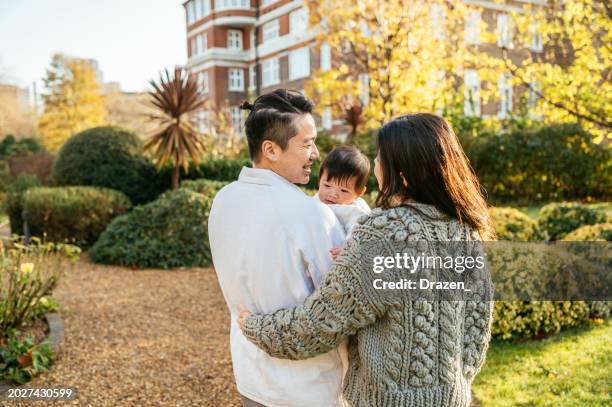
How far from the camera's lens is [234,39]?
125 feet

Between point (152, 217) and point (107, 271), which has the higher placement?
point (152, 217)

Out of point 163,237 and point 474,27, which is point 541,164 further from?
point 163,237

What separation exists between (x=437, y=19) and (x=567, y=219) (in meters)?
5.89

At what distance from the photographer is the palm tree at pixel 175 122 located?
11844 mm

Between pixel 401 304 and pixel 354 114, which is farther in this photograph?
pixel 354 114

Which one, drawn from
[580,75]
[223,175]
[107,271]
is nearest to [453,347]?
[580,75]

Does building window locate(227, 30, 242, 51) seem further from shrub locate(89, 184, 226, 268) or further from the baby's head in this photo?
the baby's head

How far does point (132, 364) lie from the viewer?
15.6 ft

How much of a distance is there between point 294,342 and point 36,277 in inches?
173

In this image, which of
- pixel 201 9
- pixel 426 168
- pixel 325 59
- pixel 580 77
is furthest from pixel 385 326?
pixel 201 9

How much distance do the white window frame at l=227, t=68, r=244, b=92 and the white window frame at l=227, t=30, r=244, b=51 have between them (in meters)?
1.52

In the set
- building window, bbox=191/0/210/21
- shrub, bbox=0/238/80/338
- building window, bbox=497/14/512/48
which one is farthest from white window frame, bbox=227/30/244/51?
shrub, bbox=0/238/80/338

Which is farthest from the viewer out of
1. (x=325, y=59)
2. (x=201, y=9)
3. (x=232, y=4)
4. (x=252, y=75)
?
(x=201, y=9)

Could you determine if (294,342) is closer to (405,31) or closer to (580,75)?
(580,75)
